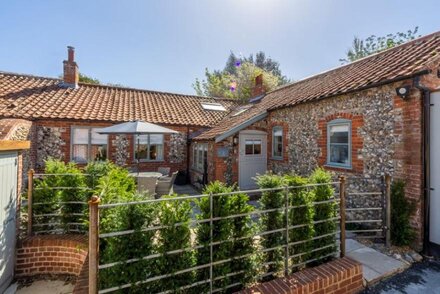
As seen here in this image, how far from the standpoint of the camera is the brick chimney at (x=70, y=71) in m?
13.1

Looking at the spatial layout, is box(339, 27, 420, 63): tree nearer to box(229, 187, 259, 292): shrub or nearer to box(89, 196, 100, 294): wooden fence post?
box(229, 187, 259, 292): shrub

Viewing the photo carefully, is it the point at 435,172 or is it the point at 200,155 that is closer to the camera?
the point at 435,172

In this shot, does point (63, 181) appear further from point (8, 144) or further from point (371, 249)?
point (371, 249)

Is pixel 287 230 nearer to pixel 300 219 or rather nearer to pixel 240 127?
pixel 300 219

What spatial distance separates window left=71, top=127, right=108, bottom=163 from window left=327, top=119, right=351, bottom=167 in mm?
10519

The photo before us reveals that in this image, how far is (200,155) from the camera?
12.0 m

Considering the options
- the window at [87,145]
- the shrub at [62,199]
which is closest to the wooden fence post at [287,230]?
the shrub at [62,199]

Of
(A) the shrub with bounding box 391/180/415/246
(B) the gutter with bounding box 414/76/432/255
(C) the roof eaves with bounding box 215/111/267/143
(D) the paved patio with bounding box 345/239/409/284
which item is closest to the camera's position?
(D) the paved patio with bounding box 345/239/409/284

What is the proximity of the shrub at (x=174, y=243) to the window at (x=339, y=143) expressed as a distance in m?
5.68

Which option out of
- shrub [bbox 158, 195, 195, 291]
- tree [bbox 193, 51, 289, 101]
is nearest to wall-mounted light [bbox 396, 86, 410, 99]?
shrub [bbox 158, 195, 195, 291]

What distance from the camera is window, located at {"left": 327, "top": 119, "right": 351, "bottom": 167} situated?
261 inches

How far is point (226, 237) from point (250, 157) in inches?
309

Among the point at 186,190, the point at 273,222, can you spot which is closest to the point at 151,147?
the point at 186,190

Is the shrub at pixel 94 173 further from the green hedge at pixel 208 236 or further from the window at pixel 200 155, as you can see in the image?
the window at pixel 200 155
